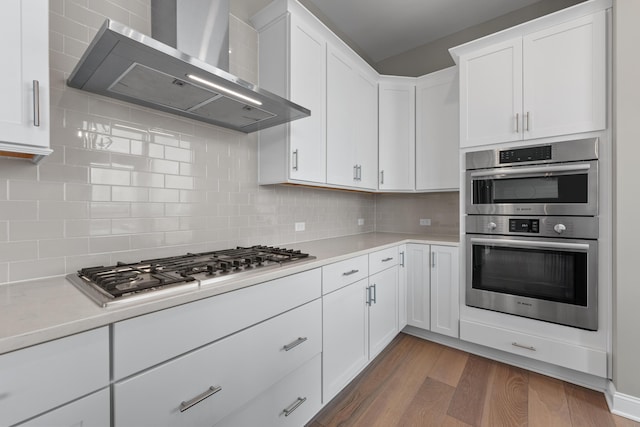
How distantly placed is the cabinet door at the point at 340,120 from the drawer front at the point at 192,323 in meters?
1.17

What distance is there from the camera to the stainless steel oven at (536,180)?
187cm

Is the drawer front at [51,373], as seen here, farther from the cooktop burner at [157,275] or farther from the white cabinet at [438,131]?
the white cabinet at [438,131]

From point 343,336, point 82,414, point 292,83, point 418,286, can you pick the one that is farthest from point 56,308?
point 418,286

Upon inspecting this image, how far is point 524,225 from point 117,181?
262 centimetres

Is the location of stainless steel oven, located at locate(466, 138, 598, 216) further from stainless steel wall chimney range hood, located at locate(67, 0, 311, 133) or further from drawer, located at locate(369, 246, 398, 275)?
stainless steel wall chimney range hood, located at locate(67, 0, 311, 133)

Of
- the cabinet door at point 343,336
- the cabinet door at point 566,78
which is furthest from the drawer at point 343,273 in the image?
the cabinet door at point 566,78

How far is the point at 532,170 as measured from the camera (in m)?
2.04

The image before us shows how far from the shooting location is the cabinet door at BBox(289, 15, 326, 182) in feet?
6.31

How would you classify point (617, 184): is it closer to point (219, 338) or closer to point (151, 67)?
point (219, 338)

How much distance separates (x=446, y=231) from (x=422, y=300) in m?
0.85

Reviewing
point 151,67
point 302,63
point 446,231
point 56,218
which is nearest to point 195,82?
point 151,67

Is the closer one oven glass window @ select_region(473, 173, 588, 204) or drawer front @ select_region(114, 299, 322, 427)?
drawer front @ select_region(114, 299, 322, 427)

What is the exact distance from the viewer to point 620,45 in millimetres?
1689

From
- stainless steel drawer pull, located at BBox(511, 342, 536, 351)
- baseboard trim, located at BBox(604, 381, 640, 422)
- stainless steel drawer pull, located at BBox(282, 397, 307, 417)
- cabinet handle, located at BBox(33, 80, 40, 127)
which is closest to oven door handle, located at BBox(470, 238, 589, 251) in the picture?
stainless steel drawer pull, located at BBox(511, 342, 536, 351)
